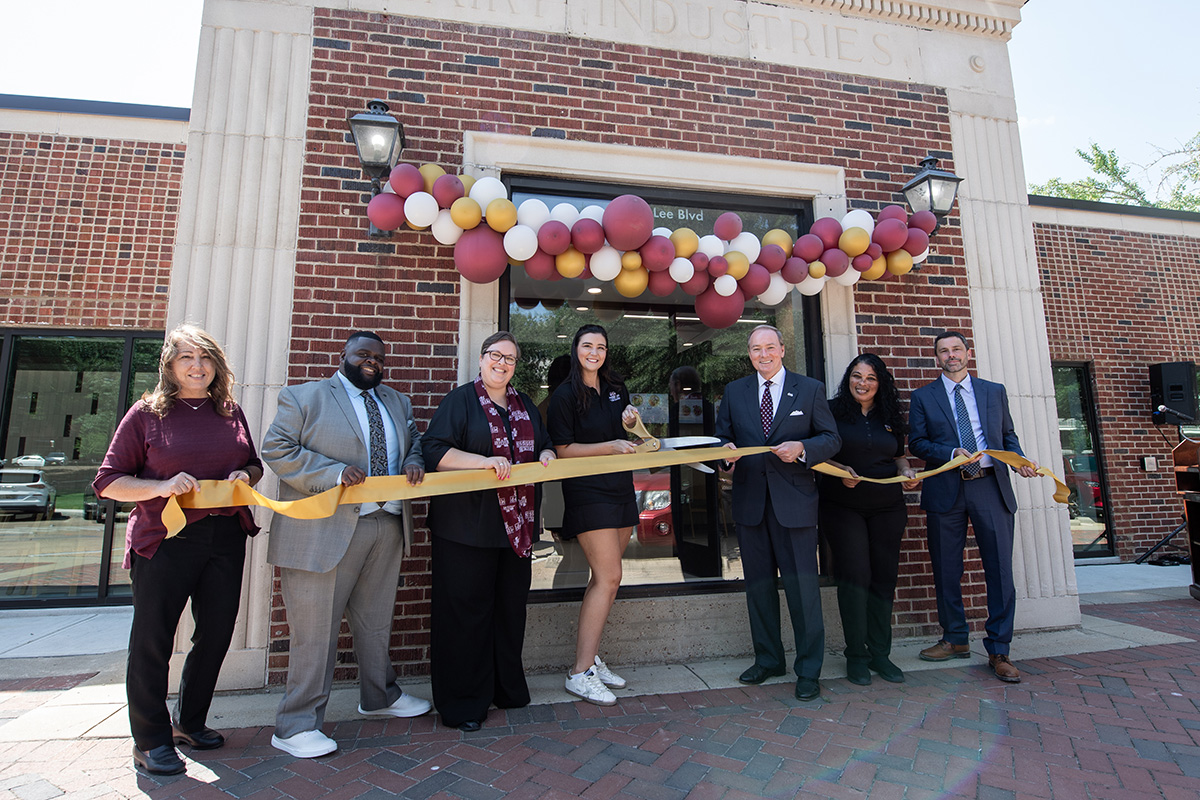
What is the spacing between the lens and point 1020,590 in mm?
4691

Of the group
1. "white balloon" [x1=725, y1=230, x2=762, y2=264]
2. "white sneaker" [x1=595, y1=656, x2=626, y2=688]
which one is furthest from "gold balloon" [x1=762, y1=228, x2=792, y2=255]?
"white sneaker" [x1=595, y1=656, x2=626, y2=688]

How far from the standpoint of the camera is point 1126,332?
8328 mm

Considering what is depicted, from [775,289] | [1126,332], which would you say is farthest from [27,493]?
[1126,332]

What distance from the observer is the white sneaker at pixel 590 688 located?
332cm

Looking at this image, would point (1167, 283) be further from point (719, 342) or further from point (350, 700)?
point (350, 700)

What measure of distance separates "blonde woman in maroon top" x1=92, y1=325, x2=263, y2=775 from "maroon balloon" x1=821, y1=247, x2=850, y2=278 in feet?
12.5

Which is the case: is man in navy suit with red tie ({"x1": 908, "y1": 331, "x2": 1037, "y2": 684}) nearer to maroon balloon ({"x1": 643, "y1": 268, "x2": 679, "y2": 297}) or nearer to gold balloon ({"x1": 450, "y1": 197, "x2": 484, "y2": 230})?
maroon balloon ({"x1": 643, "y1": 268, "x2": 679, "y2": 297})

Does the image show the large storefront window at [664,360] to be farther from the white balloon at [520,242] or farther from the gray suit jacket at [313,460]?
the gray suit jacket at [313,460]

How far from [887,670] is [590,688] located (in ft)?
6.05

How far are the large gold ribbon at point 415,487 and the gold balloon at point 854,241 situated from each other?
1.66 metres

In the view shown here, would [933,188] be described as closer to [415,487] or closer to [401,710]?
[415,487]

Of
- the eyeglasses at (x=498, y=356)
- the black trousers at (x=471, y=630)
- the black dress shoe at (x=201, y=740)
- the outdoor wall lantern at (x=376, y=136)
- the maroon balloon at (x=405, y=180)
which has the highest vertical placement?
the outdoor wall lantern at (x=376, y=136)

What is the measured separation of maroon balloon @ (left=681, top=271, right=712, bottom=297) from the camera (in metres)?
4.05

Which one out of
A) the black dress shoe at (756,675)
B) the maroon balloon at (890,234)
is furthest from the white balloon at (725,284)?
the black dress shoe at (756,675)
